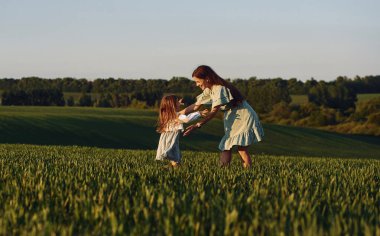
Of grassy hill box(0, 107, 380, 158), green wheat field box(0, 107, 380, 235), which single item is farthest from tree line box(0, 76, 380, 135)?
green wheat field box(0, 107, 380, 235)

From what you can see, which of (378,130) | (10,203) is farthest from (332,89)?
(10,203)

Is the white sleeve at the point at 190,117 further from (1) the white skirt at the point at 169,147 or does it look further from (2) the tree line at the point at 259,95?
(2) the tree line at the point at 259,95

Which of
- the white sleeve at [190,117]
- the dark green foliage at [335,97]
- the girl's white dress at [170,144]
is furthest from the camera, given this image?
the dark green foliage at [335,97]

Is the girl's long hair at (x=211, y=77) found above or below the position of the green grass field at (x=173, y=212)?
above

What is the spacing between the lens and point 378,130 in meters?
74.2

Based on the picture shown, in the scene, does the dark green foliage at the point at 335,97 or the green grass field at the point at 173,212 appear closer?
the green grass field at the point at 173,212

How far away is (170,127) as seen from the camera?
1049cm

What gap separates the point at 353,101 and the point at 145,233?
98405mm

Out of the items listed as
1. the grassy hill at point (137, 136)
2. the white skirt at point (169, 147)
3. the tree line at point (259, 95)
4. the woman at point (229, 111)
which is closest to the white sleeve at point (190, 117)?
the woman at point (229, 111)

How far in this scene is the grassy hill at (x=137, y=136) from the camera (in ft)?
160

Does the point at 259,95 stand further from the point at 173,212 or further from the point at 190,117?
the point at 173,212

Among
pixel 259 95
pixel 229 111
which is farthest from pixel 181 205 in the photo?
pixel 259 95

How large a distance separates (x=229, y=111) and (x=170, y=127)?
1242 millimetres

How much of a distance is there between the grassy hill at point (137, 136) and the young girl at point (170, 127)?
36.3 metres
